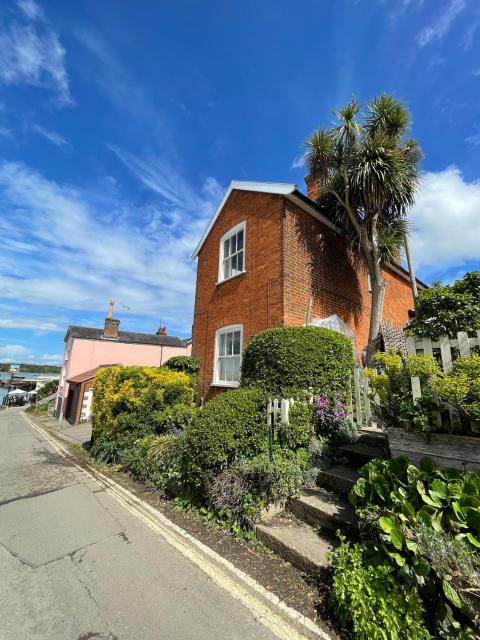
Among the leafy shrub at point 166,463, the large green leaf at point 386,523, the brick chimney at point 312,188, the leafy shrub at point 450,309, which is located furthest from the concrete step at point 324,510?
the brick chimney at point 312,188

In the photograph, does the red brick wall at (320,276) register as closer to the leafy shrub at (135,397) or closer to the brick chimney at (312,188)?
the brick chimney at (312,188)

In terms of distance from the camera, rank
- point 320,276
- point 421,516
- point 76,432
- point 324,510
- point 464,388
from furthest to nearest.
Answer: point 76,432 < point 320,276 < point 324,510 < point 464,388 < point 421,516

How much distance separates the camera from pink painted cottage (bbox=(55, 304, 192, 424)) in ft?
80.3

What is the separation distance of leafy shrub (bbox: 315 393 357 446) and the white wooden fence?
10.0 inches

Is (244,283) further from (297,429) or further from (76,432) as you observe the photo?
(76,432)

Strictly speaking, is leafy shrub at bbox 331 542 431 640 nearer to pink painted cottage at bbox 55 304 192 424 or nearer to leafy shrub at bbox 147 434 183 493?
leafy shrub at bbox 147 434 183 493

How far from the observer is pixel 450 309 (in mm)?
5980

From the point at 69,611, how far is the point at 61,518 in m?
2.46

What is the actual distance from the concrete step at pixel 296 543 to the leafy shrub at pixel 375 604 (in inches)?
19.0

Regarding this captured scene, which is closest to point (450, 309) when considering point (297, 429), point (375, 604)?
point (297, 429)

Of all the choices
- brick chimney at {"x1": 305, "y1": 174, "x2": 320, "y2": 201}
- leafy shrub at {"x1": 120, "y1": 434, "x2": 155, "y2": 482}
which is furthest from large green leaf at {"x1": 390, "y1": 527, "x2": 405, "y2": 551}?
brick chimney at {"x1": 305, "y1": 174, "x2": 320, "y2": 201}

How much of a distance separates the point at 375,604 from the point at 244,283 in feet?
26.7

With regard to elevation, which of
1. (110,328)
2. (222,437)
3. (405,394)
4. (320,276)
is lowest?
(222,437)

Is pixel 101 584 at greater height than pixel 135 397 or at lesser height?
lesser
